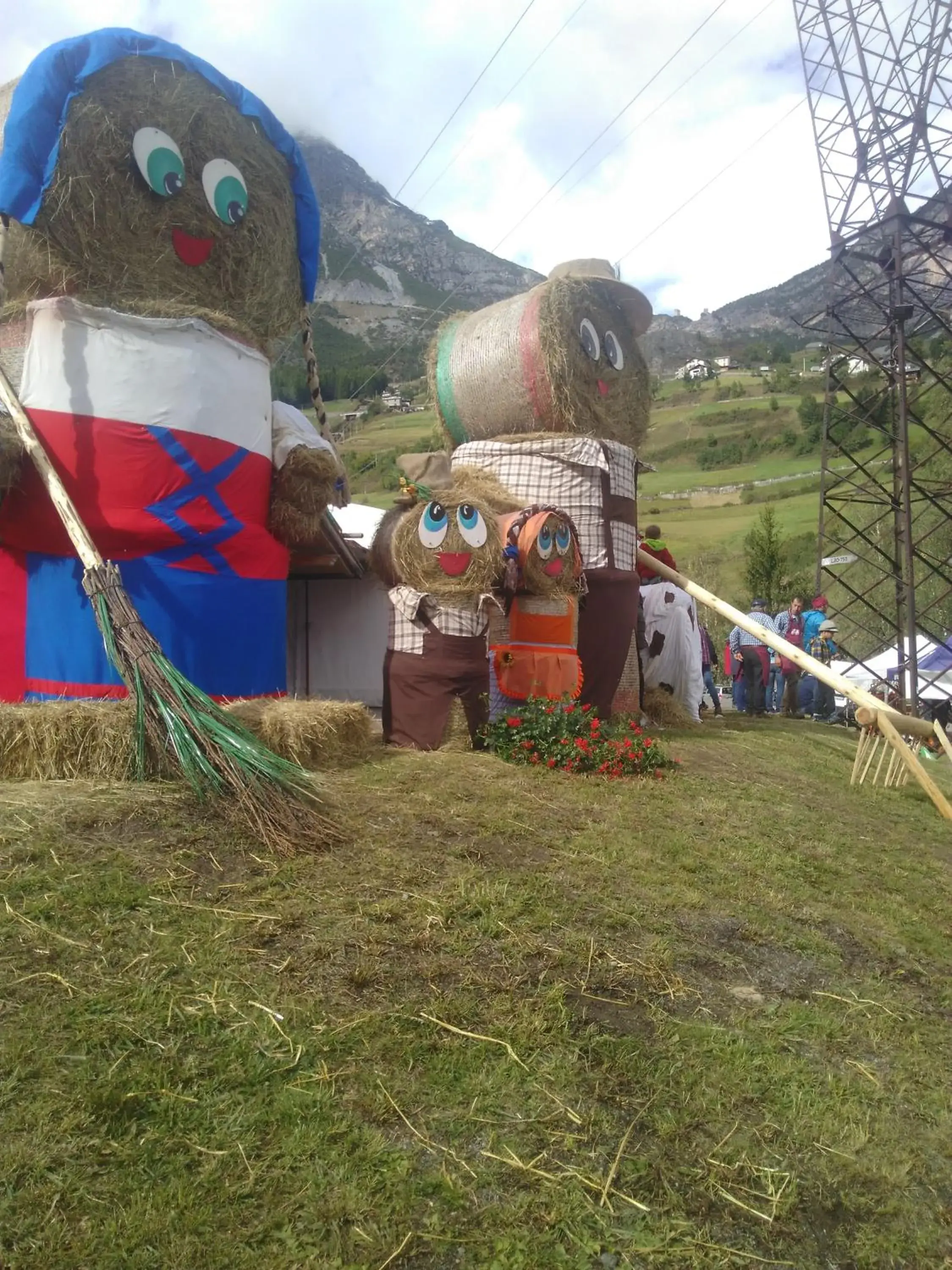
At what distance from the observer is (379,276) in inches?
4899

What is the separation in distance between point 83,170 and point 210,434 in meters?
1.53

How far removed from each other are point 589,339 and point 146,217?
389cm

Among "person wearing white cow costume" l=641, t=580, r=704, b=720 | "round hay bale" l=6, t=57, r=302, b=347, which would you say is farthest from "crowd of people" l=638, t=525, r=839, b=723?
"round hay bale" l=6, t=57, r=302, b=347

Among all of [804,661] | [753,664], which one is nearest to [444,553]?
[804,661]

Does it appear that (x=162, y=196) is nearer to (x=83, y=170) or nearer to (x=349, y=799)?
(x=83, y=170)

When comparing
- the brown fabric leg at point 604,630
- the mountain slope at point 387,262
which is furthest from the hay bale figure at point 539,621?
the mountain slope at point 387,262

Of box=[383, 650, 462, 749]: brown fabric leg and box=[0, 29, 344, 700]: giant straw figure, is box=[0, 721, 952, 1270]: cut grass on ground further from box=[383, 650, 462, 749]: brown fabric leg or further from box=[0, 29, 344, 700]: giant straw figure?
box=[383, 650, 462, 749]: brown fabric leg

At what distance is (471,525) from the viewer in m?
6.50

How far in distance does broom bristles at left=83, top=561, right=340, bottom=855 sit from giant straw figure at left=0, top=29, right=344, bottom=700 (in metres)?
0.94

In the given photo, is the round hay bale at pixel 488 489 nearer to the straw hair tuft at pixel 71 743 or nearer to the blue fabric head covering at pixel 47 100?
Answer: the blue fabric head covering at pixel 47 100

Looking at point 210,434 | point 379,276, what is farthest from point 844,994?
point 379,276

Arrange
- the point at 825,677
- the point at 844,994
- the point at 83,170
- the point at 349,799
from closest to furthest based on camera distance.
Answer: the point at 844,994 → the point at 349,799 → the point at 83,170 → the point at 825,677

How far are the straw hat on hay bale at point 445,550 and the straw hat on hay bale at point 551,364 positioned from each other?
71.8 inches

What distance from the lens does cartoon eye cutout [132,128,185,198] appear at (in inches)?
219
